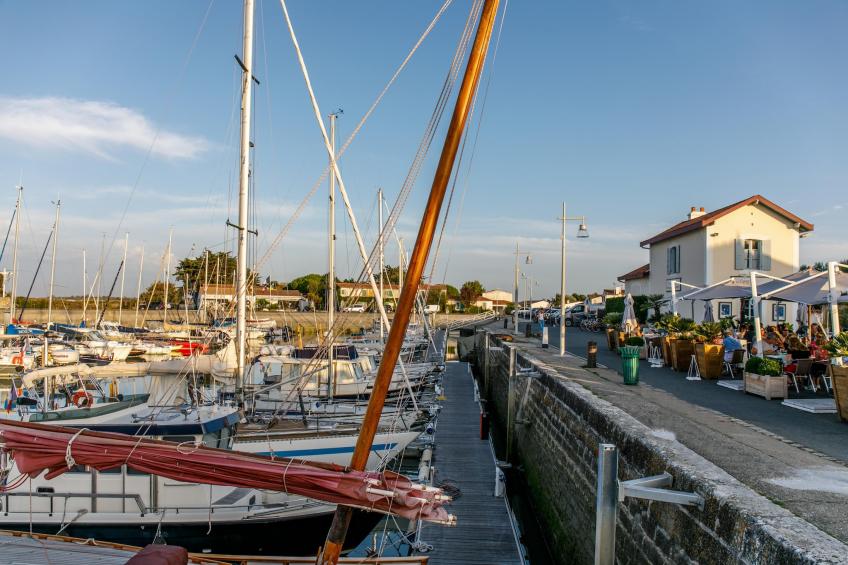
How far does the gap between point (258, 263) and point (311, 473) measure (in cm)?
891

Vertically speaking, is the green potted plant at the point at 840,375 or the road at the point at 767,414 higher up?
the green potted plant at the point at 840,375

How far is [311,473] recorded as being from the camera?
5336mm

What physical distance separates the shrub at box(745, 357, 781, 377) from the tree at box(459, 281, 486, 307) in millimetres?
105031

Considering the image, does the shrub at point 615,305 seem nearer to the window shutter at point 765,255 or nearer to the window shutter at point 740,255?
the window shutter at point 765,255

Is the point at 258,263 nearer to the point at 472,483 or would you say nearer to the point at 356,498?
the point at 472,483

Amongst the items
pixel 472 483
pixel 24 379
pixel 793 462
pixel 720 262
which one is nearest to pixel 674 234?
pixel 720 262

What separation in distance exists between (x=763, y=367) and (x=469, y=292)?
112m

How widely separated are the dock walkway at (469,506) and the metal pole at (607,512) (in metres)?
4.36

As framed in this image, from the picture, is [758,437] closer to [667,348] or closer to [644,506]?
[644,506]

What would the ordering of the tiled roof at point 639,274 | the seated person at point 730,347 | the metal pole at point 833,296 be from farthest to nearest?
1. the tiled roof at point 639,274
2. the seated person at point 730,347
3. the metal pole at point 833,296

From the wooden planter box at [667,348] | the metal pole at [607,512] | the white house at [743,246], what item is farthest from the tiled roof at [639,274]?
the metal pole at [607,512]

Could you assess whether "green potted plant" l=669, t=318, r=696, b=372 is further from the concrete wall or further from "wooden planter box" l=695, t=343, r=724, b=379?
the concrete wall

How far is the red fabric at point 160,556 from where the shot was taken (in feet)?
17.3

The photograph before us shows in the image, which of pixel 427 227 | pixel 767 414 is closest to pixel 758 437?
pixel 767 414
